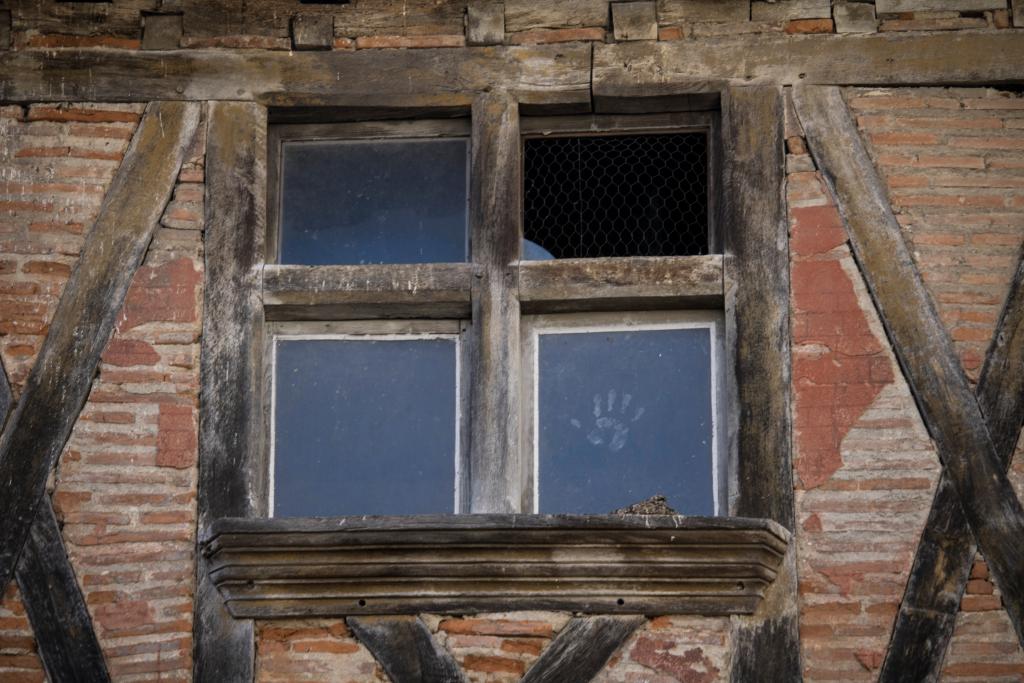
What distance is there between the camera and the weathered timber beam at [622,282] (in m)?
6.41

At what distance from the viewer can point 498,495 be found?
624 centimetres

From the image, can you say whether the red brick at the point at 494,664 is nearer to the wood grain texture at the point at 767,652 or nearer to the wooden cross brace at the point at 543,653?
the wooden cross brace at the point at 543,653

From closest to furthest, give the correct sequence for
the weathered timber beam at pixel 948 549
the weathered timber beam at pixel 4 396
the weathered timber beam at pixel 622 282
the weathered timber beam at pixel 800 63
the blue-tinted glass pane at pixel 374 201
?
the weathered timber beam at pixel 948 549, the weathered timber beam at pixel 4 396, the weathered timber beam at pixel 622 282, the weathered timber beam at pixel 800 63, the blue-tinted glass pane at pixel 374 201

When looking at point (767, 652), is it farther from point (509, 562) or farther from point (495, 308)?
point (495, 308)

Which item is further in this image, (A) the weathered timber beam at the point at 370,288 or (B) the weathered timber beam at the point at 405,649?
(A) the weathered timber beam at the point at 370,288

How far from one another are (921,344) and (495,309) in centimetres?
123

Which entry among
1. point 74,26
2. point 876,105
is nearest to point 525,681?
point 876,105

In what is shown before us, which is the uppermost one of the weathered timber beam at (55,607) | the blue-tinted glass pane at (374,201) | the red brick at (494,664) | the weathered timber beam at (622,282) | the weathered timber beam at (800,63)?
the weathered timber beam at (800,63)

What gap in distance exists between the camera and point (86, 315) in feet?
21.0

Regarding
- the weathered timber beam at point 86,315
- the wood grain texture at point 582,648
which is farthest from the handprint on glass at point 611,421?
the weathered timber beam at point 86,315

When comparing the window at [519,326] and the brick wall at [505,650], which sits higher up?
the window at [519,326]

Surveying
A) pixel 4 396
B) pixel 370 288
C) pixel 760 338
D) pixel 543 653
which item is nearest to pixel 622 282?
pixel 760 338

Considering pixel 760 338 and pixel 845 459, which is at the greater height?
pixel 760 338

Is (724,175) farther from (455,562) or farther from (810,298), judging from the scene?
(455,562)
